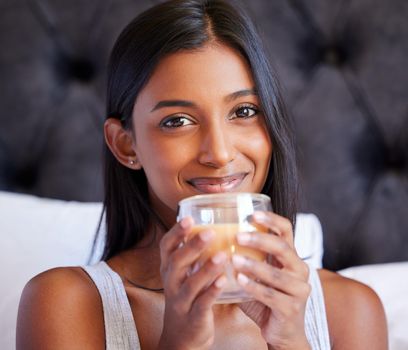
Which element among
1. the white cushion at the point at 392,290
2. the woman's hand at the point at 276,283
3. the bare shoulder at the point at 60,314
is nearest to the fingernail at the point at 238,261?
the woman's hand at the point at 276,283

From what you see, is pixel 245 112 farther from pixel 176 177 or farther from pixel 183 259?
pixel 183 259

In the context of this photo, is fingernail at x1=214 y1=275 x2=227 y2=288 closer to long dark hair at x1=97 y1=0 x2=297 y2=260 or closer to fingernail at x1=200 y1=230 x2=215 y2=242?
fingernail at x1=200 y1=230 x2=215 y2=242

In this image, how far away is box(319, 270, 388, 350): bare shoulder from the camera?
1.18m

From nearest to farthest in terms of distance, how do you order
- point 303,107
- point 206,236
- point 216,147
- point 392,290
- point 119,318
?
1. point 206,236
2. point 216,147
3. point 119,318
4. point 392,290
5. point 303,107

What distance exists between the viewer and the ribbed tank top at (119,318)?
1.07m

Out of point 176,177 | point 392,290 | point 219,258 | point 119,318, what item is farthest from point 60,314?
point 392,290

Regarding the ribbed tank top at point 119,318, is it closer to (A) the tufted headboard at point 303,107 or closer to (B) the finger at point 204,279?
(B) the finger at point 204,279

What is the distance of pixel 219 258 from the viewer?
0.77m

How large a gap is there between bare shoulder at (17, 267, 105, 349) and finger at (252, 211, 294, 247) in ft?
1.13

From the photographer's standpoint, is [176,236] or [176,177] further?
[176,177]

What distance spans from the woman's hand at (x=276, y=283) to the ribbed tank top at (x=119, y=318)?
22 centimetres

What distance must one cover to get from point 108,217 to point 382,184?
2.09 ft

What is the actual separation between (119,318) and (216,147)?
303 mm

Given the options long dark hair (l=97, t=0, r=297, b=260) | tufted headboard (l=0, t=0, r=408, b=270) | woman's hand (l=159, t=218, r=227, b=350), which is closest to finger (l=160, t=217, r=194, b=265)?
woman's hand (l=159, t=218, r=227, b=350)
